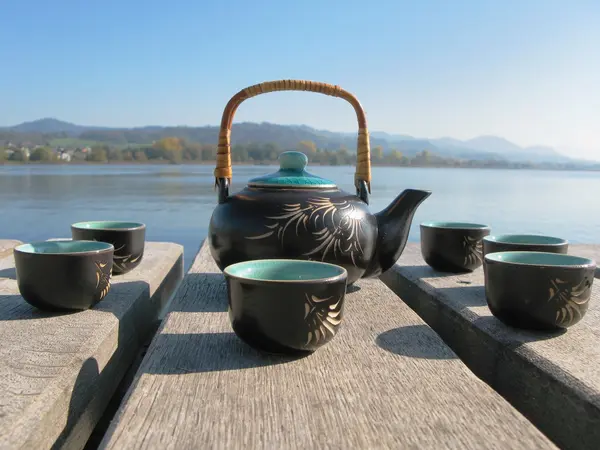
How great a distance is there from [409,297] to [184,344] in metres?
0.83

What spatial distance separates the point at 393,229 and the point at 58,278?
2.66 ft

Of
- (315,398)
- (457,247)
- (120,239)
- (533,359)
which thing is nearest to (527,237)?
(457,247)

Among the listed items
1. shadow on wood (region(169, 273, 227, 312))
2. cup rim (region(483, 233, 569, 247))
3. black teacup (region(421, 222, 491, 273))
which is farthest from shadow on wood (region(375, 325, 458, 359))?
black teacup (region(421, 222, 491, 273))

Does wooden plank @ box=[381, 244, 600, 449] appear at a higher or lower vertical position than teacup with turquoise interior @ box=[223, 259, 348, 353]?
lower

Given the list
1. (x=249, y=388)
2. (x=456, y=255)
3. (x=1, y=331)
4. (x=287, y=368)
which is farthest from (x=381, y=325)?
(x=1, y=331)

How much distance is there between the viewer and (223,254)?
1.34 m

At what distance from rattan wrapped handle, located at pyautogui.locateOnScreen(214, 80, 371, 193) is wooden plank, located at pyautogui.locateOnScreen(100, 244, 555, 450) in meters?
0.52

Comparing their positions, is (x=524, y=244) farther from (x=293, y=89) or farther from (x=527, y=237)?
(x=293, y=89)

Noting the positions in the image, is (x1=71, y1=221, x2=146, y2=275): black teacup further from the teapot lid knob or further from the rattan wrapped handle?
the teapot lid knob

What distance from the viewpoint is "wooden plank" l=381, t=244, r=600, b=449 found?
0.82m

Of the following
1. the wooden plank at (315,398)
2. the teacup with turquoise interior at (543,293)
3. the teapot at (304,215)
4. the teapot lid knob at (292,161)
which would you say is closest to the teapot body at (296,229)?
the teapot at (304,215)

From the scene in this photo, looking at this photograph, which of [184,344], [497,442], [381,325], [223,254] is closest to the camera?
[497,442]

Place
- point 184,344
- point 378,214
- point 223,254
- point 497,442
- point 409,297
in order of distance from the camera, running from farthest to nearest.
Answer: point 409,297 < point 378,214 < point 223,254 < point 184,344 < point 497,442

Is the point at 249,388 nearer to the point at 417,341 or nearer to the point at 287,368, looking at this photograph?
the point at 287,368
